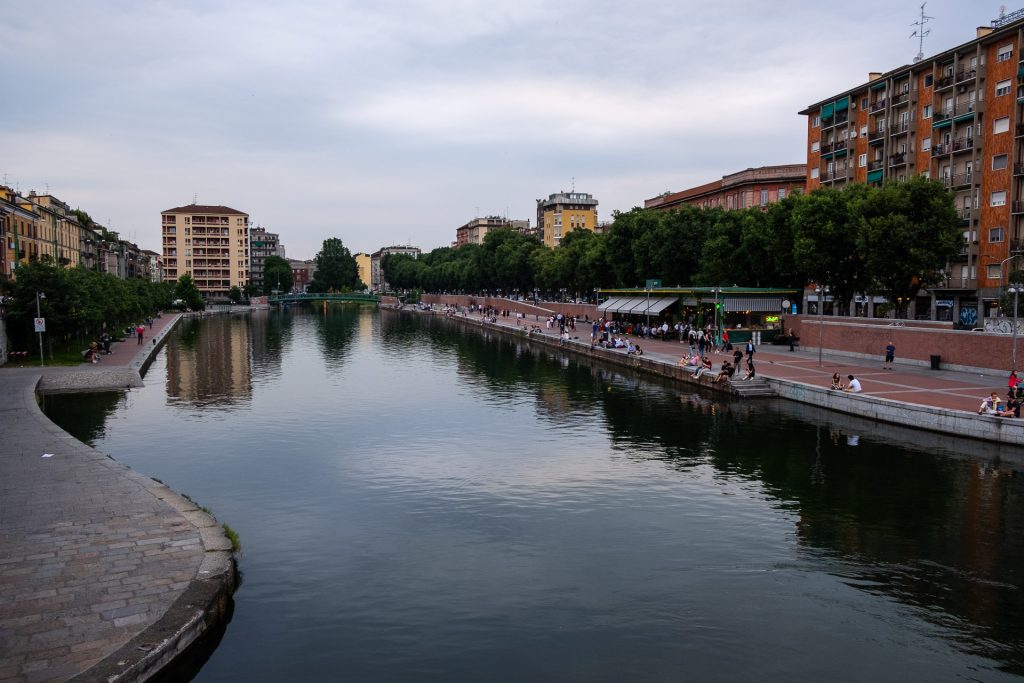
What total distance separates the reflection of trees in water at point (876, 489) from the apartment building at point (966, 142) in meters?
30.8

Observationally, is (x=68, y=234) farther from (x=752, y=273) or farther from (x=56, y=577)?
(x=56, y=577)

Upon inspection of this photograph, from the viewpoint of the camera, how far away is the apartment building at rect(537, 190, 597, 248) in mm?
164000

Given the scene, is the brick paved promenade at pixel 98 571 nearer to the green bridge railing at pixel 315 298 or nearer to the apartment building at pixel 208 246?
the apartment building at pixel 208 246

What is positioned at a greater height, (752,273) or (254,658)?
(752,273)

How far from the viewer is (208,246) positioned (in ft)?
583

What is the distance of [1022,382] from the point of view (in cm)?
3123

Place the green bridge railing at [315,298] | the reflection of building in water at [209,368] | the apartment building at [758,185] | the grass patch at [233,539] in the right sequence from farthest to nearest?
1. the green bridge railing at [315,298]
2. the apartment building at [758,185]
3. the reflection of building in water at [209,368]
4. the grass patch at [233,539]

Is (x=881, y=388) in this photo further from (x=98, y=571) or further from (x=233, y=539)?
(x=98, y=571)

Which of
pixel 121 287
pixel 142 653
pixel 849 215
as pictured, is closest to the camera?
pixel 142 653

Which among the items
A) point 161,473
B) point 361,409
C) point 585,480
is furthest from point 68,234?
point 585,480

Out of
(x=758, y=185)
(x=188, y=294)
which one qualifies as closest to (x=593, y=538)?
(x=758, y=185)

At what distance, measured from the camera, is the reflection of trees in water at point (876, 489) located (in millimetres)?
13758

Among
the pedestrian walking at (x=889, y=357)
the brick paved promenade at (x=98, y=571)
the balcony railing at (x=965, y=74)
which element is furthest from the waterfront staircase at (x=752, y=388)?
the balcony railing at (x=965, y=74)

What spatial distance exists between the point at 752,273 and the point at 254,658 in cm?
5624
